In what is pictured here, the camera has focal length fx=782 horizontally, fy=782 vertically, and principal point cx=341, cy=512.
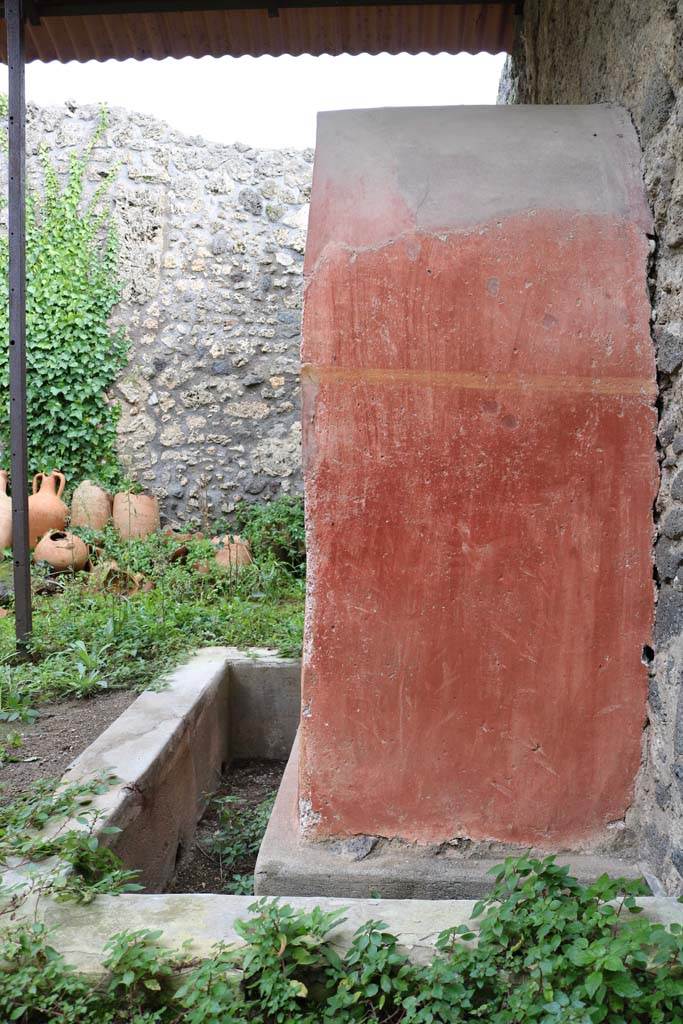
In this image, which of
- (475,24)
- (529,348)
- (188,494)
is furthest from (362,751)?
(188,494)

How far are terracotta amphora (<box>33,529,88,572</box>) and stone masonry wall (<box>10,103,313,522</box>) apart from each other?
0.97 meters

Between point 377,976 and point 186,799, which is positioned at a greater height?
point 377,976

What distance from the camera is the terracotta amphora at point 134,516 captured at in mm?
6586

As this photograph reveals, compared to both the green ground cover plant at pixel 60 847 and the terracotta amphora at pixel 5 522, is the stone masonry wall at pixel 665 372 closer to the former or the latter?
the green ground cover plant at pixel 60 847

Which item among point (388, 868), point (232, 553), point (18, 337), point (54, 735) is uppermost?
point (18, 337)

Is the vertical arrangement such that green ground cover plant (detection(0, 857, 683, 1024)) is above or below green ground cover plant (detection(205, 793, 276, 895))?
above

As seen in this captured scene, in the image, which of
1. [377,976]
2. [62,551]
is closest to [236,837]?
[377,976]

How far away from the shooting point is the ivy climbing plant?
6.79m

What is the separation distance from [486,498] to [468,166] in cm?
89

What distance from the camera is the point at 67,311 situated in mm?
6824

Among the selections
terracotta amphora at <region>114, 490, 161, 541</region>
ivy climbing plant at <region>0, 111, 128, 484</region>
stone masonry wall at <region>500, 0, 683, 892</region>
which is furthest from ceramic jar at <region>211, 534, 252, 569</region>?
stone masonry wall at <region>500, 0, 683, 892</region>

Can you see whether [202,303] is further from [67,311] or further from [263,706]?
[263,706]

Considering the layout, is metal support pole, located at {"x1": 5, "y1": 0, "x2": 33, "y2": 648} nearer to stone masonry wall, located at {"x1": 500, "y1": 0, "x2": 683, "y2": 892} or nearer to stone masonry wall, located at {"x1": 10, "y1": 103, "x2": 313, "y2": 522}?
stone masonry wall, located at {"x1": 10, "y1": 103, "x2": 313, "y2": 522}

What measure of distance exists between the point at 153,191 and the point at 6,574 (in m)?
3.49
